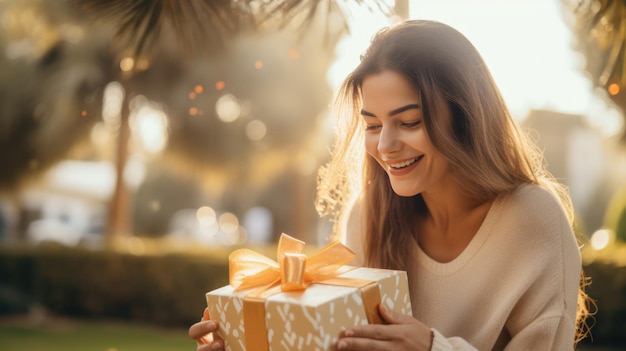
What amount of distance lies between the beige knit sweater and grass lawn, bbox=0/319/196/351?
18.5ft

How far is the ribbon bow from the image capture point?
1.73 meters

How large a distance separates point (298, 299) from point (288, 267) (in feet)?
0.40

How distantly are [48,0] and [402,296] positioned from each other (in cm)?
856

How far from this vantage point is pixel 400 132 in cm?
200

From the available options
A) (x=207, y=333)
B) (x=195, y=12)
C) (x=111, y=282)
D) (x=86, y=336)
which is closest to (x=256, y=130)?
(x=111, y=282)

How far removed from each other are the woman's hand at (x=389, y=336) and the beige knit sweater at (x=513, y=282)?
0.21m

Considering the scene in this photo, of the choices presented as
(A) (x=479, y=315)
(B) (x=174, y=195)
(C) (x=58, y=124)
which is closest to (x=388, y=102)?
(A) (x=479, y=315)

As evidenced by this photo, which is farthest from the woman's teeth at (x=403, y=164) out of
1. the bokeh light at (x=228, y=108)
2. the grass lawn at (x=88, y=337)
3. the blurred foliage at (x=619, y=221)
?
the bokeh light at (x=228, y=108)

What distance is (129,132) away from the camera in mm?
10852

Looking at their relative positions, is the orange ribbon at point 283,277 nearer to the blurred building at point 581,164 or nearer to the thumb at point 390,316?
the thumb at point 390,316

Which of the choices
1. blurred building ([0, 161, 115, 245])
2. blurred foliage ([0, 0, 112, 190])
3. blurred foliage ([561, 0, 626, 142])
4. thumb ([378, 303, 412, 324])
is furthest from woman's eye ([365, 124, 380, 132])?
blurred building ([0, 161, 115, 245])

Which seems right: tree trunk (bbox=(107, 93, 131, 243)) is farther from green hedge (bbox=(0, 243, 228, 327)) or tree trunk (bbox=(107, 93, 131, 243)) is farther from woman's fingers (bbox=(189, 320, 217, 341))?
woman's fingers (bbox=(189, 320, 217, 341))

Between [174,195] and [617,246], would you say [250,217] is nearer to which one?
[174,195]

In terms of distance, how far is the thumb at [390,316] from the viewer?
1.73 metres
